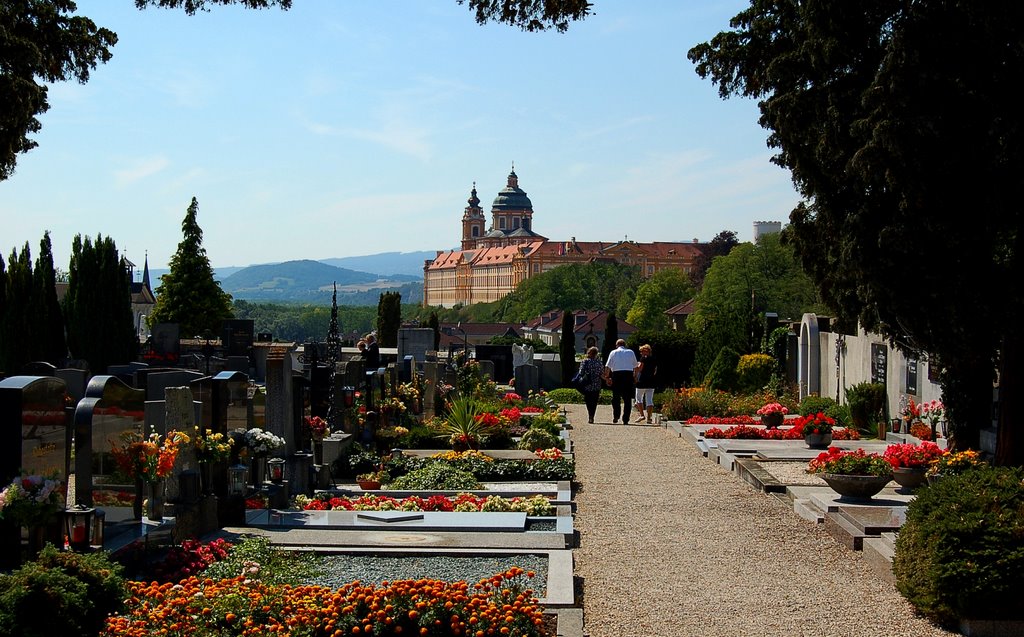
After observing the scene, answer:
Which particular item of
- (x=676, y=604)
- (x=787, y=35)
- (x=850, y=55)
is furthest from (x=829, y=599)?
(x=787, y=35)

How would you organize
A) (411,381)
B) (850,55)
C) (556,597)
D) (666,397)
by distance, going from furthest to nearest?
(666,397), (411,381), (850,55), (556,597)

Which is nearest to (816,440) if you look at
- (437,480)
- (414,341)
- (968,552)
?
(437,480)

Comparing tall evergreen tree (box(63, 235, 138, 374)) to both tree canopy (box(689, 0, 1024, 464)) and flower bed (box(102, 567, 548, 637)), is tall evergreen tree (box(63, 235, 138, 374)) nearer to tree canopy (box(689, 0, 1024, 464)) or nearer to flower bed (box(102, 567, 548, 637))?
tree canopy (box(689, 0, 1024, 464))

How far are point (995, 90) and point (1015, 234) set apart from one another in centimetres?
165

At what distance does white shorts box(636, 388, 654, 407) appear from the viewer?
24125 millimetres

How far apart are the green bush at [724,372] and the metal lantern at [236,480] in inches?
763

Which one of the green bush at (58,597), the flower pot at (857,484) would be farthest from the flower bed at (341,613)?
the flower pot at (857,484)

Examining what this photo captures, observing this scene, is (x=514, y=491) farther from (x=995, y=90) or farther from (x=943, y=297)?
(x=995, y=90)

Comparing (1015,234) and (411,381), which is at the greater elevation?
(1015,234)

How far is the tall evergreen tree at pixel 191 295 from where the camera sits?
158 ft

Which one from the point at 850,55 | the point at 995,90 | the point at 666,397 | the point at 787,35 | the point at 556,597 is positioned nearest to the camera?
the point at 556,597

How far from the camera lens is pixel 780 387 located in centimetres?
2761

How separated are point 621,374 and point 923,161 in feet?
38.5

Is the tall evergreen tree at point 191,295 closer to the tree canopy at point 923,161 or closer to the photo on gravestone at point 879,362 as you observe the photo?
the photo on gravestone at point 879,362
